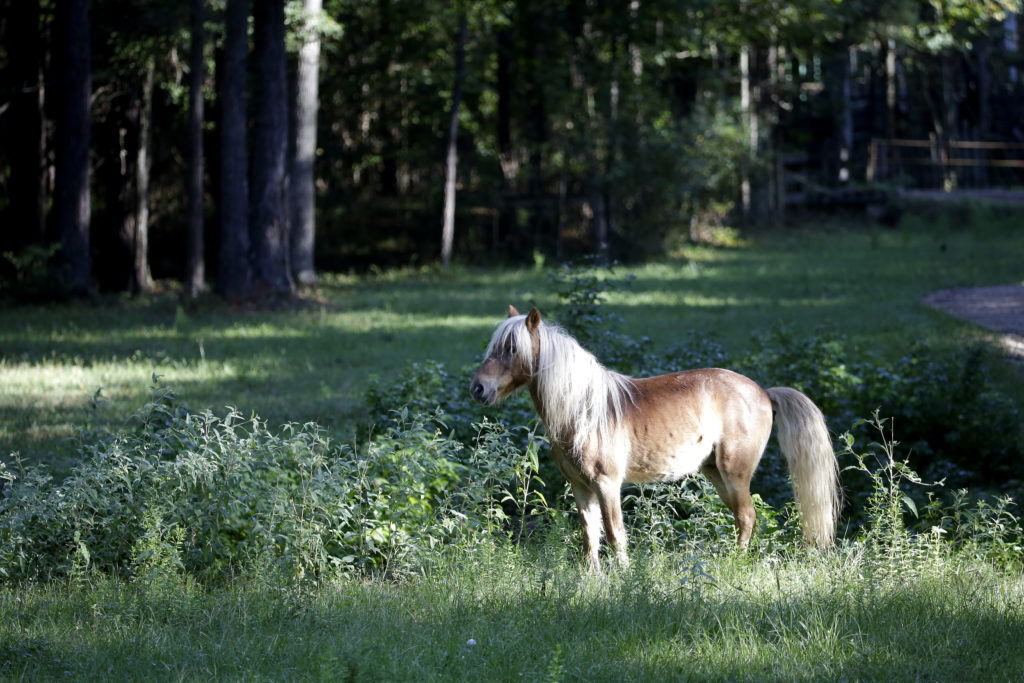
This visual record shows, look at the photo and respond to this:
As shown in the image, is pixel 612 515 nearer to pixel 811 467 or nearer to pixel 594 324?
pixel 811 467

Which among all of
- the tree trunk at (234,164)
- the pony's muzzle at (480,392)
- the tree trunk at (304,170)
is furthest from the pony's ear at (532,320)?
the tree trunk at (304,170)

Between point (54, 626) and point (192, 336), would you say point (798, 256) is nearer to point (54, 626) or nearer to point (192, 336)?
point (192, 336)

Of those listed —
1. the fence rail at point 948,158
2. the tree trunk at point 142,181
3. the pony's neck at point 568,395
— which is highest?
the fence rail at point 948,158

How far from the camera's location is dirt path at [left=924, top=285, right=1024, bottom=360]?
12992 mm

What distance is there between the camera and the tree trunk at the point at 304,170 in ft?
71.1

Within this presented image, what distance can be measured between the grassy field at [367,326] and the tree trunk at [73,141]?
1006mm

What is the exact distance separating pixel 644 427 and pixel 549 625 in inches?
67.0

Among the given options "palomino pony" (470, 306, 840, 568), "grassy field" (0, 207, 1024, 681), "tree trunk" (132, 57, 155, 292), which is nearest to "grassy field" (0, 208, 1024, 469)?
"grassy field" (0, 207, 1024, 681)

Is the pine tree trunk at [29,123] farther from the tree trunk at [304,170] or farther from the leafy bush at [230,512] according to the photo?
the leafy bush at [230,512]

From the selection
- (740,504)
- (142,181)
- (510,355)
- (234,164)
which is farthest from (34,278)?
(740,504)

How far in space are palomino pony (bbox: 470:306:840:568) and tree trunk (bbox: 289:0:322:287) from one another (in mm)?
16218

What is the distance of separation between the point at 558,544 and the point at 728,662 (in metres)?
1.54

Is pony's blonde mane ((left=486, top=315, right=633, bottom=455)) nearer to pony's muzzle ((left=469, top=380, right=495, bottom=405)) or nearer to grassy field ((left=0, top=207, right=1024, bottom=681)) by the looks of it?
pony's muzzle ((left=469, top=380, right=495, bottom=405))

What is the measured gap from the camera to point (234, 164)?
1761 centimetres
